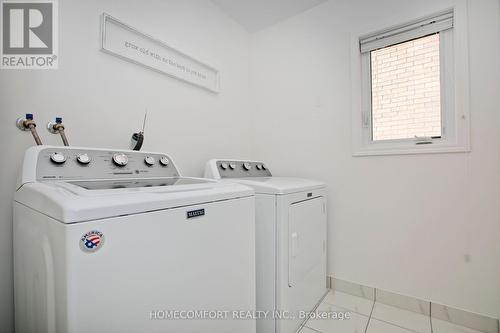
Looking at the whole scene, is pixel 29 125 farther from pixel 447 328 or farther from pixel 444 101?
pixel 447 328

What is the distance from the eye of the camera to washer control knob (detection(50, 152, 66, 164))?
976 millimetres

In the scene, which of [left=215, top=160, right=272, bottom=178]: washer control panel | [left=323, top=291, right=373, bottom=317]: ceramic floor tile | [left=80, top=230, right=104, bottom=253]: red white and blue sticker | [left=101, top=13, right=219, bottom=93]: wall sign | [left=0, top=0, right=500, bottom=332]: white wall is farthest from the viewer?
[left=215, top=160, right=272, bottom=178]: washer control panel

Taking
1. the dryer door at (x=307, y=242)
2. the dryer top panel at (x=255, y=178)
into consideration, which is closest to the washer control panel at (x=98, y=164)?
the dryer top panel at (x=255, y=178)

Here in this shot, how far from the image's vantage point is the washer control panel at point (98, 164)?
967 mm

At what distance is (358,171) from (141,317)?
5.41ft

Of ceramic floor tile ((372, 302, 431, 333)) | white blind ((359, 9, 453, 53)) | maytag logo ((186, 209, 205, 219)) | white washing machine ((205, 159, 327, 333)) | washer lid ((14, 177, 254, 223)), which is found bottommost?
ceramic floor tile ((372, 302, 431, 333))

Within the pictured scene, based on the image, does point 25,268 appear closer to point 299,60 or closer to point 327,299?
point 327,299

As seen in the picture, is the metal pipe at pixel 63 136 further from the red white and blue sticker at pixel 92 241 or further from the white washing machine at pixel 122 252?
the red white and blue sticker at pixel 92 241

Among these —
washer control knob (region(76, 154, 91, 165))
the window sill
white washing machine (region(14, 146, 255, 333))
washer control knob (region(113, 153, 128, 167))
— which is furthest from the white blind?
washer control knob (region(76, 154, 91, 165))

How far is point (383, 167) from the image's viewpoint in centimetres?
169

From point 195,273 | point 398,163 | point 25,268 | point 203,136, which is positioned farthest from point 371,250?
point 25,268

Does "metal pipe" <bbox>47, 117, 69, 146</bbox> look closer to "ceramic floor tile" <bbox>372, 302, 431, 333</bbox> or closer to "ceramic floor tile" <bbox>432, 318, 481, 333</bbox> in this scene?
"ceramic floor tile" <bbox>372, 302, 431, 333</bbox>

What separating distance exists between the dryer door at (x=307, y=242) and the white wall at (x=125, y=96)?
0.90 m

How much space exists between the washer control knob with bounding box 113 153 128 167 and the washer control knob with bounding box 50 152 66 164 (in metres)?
0.20
